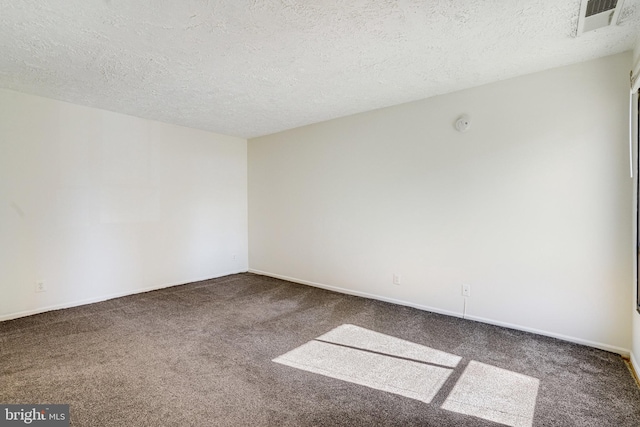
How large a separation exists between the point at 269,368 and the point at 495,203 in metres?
2.52

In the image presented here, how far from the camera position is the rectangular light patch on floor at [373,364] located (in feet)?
6.78

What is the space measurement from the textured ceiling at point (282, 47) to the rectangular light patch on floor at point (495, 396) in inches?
93.9

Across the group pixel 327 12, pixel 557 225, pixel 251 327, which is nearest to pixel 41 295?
pixel 251 327

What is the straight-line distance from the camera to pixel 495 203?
9.92ft

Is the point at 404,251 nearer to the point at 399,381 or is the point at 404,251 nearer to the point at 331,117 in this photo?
the point at 399,381

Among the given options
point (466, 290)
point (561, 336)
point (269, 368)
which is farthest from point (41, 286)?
point (561, 336)

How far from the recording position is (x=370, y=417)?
174cm

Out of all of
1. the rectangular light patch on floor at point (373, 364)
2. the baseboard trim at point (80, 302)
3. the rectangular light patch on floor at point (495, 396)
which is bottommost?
the rectangular light patch on floor at point (495, 396)

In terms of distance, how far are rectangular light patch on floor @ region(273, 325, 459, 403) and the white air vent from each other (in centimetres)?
250

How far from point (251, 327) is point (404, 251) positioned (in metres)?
1.89

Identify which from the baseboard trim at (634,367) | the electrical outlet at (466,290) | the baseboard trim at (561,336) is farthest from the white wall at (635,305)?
the electrical outlet at (466,290)

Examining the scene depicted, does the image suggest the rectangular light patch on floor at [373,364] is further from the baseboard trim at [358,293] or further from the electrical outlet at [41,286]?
the electrical outlet at [41,286]

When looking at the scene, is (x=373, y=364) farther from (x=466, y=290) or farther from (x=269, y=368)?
(x=466, y=290)

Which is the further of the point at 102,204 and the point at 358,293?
the point at 358,293
